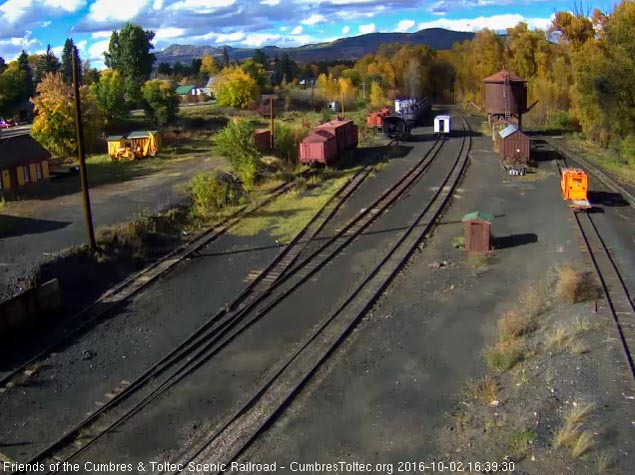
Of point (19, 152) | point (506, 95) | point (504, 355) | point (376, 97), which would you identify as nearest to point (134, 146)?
point (19, 152)

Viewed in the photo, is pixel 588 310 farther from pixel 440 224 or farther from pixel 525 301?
pixel 440 224

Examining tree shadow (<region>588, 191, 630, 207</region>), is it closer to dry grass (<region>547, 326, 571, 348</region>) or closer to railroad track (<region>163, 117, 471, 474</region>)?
railroad track (<region>163, 117, 471, 474</region>)

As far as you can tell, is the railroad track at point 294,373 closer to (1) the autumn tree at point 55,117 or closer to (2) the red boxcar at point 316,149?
(2) the red boxcar at point 316,149

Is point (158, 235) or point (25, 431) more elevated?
point (158, 235)

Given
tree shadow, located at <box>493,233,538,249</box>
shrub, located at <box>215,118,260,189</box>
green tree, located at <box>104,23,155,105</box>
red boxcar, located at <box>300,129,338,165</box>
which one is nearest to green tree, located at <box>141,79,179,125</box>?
green tree, located at <box>104,23,155,105</box>

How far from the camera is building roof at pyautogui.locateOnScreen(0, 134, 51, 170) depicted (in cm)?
2833

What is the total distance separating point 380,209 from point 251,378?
45.3 feet

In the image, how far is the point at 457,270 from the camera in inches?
720

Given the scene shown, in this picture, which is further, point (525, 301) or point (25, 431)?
point (525, 301)

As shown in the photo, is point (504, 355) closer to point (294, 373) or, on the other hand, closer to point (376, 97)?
point (294, 373)

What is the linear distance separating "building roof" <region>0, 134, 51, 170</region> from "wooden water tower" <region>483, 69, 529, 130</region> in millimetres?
29835

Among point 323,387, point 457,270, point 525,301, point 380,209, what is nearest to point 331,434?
point 323,387

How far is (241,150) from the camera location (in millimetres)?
29641

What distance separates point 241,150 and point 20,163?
32.4 ft
